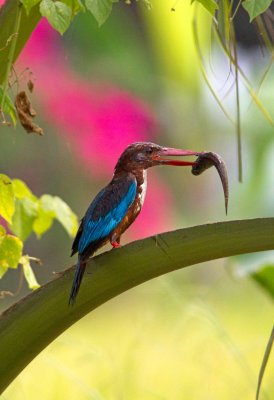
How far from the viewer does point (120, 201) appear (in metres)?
1.07

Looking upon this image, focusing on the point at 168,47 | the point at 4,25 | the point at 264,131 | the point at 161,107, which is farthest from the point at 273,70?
the point at 4,25

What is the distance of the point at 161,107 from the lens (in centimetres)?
330

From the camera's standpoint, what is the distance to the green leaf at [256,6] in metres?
0.83

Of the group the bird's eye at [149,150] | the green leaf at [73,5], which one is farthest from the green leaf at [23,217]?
the green leaf at [73,5]

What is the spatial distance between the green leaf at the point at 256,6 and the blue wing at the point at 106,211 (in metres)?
0.30

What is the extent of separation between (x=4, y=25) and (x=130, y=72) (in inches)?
95.1

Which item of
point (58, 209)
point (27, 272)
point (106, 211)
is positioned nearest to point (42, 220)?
point (58, 209)

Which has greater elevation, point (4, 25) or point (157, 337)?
point (4, 25)

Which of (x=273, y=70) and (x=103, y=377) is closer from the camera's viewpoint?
(x=103, y=377)

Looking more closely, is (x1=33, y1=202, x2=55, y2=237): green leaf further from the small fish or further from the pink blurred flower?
the pink blurred flower

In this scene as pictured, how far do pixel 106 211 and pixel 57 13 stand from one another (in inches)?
9.1

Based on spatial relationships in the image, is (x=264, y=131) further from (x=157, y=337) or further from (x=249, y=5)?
(x=249, y=5)

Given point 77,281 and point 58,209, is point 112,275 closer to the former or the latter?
point 77,281

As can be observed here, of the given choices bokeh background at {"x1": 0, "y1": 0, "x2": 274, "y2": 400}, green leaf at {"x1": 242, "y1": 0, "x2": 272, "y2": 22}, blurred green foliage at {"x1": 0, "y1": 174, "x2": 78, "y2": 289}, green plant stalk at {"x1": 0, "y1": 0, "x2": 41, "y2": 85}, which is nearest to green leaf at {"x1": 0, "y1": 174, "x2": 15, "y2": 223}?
blurred green foliage at {"x1": 0, "y1": 174, "x2": 78, "y2": 289}
